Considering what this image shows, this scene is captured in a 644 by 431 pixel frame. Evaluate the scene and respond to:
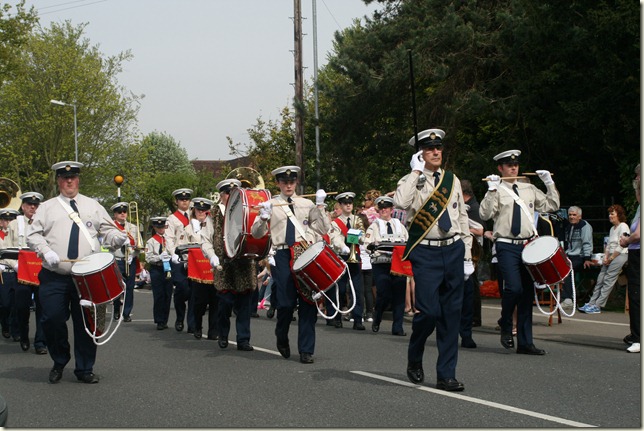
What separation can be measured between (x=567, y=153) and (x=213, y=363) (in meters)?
12.3

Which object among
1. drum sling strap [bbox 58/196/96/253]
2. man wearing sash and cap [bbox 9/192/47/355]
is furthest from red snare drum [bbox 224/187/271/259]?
man wearing sash and cap [bbox 9/192/47/355]

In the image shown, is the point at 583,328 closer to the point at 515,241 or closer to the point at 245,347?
the point at 515,241

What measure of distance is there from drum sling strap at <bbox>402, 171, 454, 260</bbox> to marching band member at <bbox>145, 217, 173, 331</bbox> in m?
7.32

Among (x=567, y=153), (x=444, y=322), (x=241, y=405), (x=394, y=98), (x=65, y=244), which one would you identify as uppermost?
(x=394, y=98)

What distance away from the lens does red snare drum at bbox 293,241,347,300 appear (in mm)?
10797

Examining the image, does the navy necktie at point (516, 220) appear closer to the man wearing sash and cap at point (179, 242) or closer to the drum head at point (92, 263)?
the drum head at point (92, 263)

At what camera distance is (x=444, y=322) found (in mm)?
8969

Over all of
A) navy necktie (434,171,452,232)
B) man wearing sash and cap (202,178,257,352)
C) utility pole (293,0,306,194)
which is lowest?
man wearing sash and cap (202,178,257,352)

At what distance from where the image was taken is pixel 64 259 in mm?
9750

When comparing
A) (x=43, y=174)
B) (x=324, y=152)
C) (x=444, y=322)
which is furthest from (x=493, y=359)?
(x=43, y=174)

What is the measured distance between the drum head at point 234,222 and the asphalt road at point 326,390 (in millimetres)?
1231

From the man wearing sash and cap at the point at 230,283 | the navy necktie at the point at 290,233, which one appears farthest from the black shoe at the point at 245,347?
the navy necktie at the point at 290,233

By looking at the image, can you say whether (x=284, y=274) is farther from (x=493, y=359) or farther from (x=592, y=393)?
(x=592, y=393)

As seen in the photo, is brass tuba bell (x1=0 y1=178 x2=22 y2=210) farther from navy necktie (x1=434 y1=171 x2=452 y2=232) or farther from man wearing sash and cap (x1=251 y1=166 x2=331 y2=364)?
navy necktie (x1=434 y1=171 x2=452 y2=232)
